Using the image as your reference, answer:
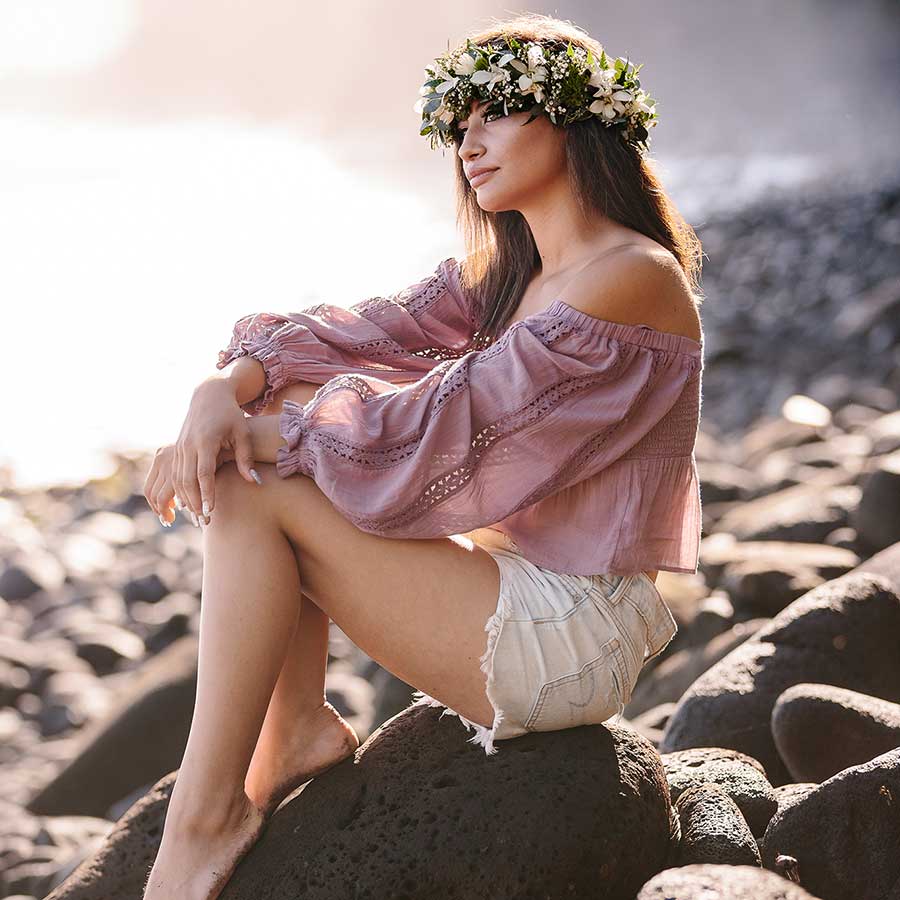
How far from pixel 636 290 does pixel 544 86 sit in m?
0.57

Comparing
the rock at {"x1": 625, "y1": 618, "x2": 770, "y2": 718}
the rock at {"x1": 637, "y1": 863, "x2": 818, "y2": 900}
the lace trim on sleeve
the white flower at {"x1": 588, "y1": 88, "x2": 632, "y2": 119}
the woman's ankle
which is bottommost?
the rock at {"x1": 625, "y1": 618, "x2": 770, "y2": 718}

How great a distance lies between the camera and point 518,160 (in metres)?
→ 2.98

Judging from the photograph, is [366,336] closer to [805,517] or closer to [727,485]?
[805,517]

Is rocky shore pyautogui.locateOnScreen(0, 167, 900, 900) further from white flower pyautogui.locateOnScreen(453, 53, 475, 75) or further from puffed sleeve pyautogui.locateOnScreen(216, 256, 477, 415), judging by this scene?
white flower pyautogui.locateOnScreen(453, 53, 475, 75)

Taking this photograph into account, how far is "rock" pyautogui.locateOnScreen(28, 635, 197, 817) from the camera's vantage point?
618cm

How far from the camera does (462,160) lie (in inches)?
125

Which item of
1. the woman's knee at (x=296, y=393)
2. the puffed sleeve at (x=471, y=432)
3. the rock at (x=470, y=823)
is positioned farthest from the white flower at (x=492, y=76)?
the rock at (x=470, y=823)

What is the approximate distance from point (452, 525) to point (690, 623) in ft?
11.8

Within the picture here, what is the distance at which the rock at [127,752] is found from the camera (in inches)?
243

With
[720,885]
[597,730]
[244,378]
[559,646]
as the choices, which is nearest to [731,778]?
[597,730]

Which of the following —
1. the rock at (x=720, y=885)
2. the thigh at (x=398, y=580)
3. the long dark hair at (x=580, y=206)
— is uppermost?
the long dark hair at (x=580, y=206)

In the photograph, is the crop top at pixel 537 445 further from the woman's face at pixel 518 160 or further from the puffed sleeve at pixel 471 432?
the woman's face at pixel 518 160

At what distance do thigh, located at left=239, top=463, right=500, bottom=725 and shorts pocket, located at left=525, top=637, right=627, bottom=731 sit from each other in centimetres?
12

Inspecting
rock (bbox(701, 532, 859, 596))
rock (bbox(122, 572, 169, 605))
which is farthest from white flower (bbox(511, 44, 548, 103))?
rock (bbox(122, 572, 169, 605))
